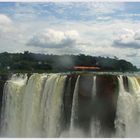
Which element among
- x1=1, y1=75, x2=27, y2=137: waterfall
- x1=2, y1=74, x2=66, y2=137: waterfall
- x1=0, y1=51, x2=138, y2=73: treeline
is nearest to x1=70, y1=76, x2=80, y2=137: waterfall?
x1=2, y1=74, x2=66, y2=137: waterfall

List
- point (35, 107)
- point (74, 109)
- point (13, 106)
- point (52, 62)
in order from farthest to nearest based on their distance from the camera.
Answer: point (13, 106), point (35, 107), point (74, 109), point (52, 62)

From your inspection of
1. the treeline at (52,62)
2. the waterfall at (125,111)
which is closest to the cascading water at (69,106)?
the waterfall at (125,111)

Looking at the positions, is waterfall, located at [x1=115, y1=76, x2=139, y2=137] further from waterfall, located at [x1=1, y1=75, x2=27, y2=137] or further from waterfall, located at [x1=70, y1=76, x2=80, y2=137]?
waterfall, located at [x1=1, y1=75, x2=27, y2=137]

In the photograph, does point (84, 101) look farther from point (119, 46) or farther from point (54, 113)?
point (119, 46)

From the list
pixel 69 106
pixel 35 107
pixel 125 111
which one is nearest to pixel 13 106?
pixel 35 107

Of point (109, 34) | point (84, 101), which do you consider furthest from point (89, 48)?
point (84, 101)

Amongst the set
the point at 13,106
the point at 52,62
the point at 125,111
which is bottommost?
the point at 125,111

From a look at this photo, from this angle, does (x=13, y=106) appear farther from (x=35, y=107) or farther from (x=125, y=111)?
(x=125, y=111)
